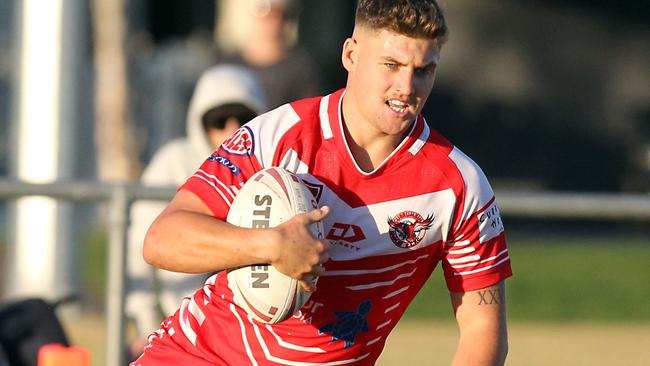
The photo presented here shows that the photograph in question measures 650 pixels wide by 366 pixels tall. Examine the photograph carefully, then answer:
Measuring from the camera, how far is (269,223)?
13.4 ft

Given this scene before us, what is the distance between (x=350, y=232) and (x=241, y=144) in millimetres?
449

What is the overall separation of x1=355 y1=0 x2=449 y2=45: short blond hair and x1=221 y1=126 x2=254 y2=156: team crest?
1.76 ft

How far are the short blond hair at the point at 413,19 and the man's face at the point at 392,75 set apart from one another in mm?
22

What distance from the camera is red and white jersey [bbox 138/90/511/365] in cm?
446

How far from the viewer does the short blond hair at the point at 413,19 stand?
4289 millimetres

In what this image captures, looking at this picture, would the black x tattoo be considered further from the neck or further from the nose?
the nose

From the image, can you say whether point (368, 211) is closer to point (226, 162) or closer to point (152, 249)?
point (226, 162)

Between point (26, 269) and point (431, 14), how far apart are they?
851 cm

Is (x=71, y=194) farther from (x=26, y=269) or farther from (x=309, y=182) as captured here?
(x=26, y=269)

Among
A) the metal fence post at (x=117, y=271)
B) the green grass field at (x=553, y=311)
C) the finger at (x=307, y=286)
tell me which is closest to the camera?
the finger at (x=307, y=286)

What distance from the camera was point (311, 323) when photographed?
455 centimetres

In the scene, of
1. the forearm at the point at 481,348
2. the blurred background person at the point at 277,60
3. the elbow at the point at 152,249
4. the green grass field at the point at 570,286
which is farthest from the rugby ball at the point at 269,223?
the green grass field at the point at 570,286

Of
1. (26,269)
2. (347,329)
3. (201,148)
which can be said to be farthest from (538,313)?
(347,329)

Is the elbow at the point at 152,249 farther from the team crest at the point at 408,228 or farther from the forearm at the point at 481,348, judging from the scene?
the forearm at the point at 481,348
